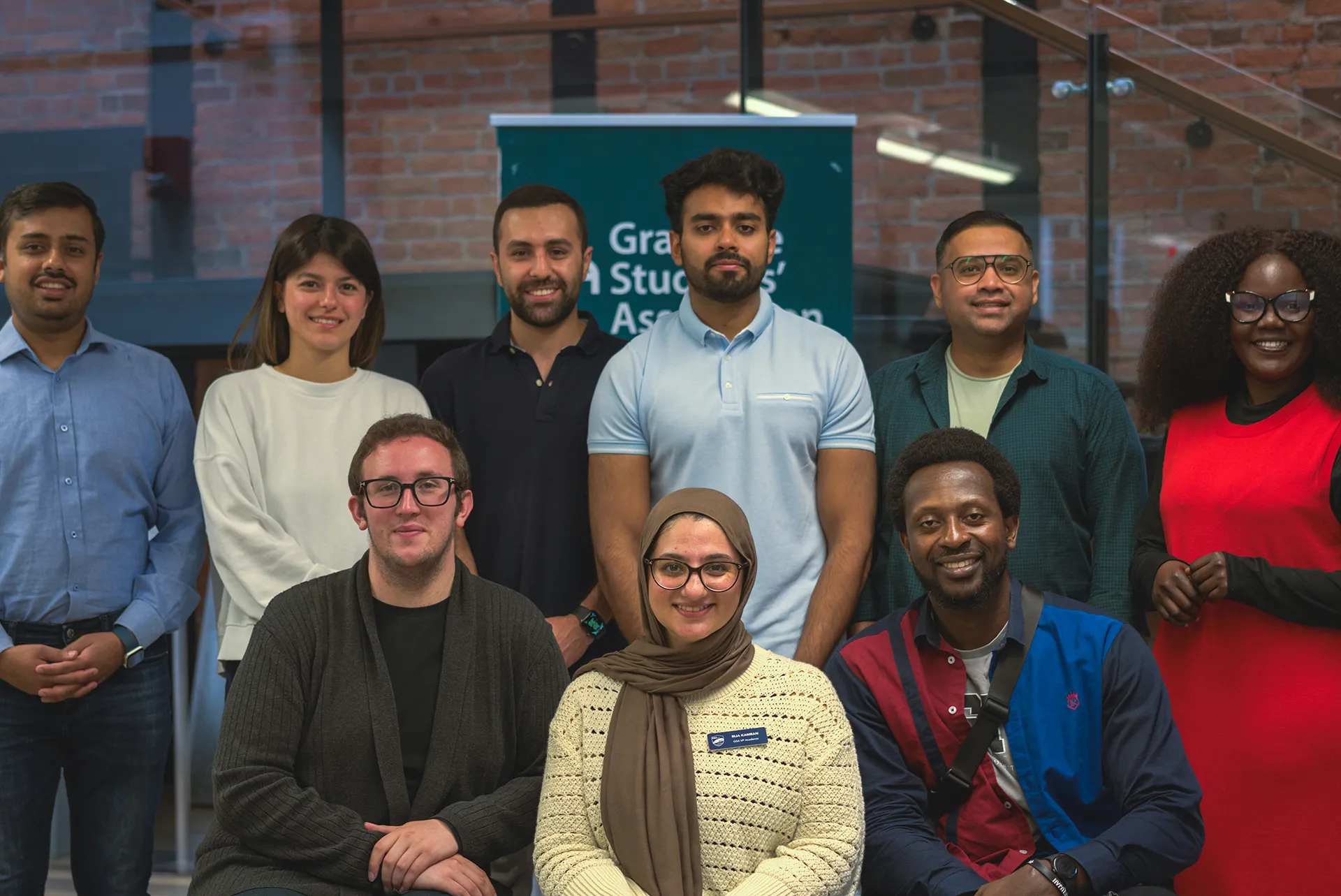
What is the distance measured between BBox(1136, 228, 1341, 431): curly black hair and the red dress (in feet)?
0.43

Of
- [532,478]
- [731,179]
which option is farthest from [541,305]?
[731,179]

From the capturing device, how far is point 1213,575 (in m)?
2.69

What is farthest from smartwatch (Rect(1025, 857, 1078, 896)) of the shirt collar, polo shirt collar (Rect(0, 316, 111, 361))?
polo shirt collar (Rect(0, 316, 111, 361))

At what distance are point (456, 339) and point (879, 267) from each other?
1.53 meters

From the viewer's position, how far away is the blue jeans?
2977mm

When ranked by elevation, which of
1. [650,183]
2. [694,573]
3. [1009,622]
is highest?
[650,183]

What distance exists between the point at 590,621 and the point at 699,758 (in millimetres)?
816

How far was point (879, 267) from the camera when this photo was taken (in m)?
4.27

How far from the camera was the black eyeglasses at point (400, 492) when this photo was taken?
2.54m

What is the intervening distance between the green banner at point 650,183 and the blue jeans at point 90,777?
1.50 m

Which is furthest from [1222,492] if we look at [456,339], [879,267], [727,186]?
[456,339]

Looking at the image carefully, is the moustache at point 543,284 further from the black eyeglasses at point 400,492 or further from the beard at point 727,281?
the black eyeglasses at point 400,492

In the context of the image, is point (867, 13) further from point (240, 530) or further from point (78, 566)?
point (78, 566)

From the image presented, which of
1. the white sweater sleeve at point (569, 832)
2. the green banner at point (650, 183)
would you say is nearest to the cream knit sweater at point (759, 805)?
the white sweater sleeve at point (569, 832)
